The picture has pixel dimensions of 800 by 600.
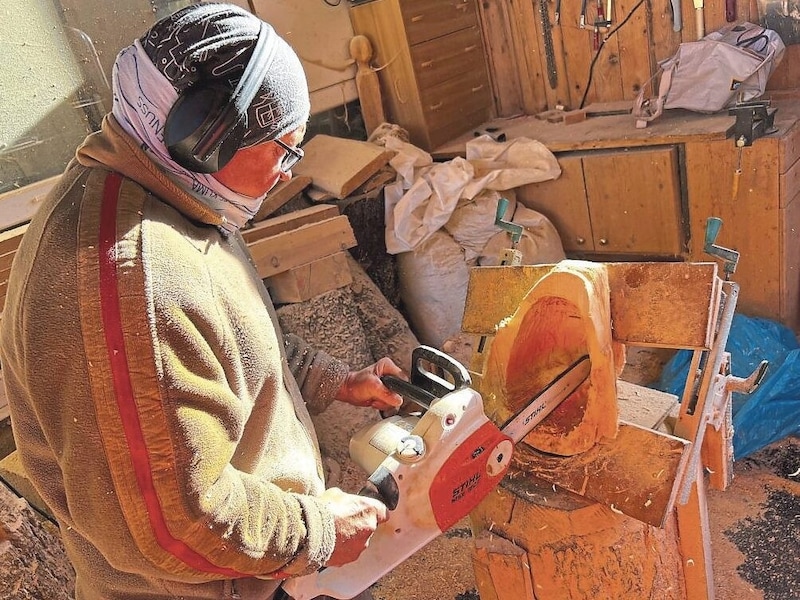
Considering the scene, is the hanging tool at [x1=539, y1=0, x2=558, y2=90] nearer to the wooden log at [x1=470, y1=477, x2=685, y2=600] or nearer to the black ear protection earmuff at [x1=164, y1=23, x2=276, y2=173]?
the wooden log at [x1=470, y1=477, x2=685, y2=600]

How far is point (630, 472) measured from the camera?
1.34 m

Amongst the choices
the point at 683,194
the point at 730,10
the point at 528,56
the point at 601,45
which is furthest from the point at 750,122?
the point at 528,56

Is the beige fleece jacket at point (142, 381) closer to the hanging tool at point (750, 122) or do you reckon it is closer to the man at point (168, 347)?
the man at point (168, 347)

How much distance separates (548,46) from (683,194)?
53.0 inches

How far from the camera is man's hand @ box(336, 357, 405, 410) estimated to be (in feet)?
5.25

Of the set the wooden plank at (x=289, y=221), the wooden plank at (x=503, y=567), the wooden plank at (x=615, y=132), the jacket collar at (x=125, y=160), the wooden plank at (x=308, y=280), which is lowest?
the wooden plank at (x=503, y=567)

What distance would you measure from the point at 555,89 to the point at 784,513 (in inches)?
102

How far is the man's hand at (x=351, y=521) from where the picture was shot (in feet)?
3.75

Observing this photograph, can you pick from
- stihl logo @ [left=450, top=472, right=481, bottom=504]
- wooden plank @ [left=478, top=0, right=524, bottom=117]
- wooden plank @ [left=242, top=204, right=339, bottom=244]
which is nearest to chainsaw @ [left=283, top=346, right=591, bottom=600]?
stihl logo @ [left=450, top=472, right=481, bottom=504]

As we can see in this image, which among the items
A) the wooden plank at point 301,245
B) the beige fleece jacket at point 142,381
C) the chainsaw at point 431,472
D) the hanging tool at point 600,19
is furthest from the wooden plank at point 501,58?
the beige fleece jacket at point 142,381

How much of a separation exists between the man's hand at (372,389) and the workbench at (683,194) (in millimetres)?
1929

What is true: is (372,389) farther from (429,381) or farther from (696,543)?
(696,543)

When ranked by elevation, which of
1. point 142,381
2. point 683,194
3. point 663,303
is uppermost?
point 142,381

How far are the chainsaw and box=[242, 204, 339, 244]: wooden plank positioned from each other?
1.61 m
